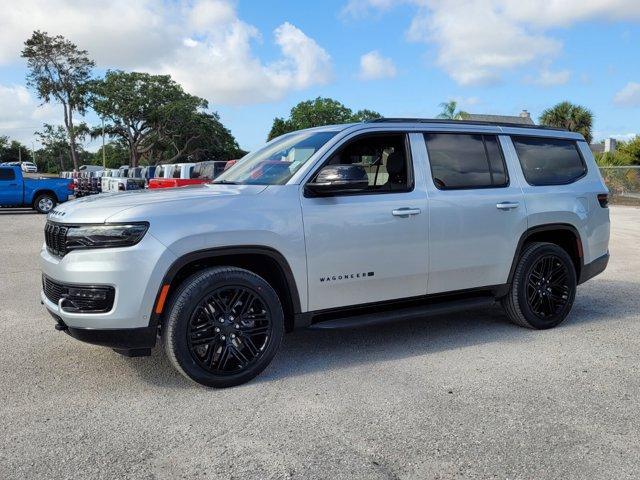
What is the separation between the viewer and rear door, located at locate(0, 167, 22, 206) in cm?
2019

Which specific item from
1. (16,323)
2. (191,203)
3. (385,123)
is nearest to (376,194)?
(385,123)

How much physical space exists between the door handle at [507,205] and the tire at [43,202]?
19170 millimetres

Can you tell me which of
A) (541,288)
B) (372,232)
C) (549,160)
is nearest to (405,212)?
(372,232)

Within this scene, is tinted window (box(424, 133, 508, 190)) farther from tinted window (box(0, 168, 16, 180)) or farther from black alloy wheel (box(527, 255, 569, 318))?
tinted window (box(0, 168, 16, 180))

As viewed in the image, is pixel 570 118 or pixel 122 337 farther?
pixel 570 118

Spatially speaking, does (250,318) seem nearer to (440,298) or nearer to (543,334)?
(440,298)

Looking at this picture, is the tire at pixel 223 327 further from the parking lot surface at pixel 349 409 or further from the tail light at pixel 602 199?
the tail light at pixel 602 199

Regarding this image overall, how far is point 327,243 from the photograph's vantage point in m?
4.36

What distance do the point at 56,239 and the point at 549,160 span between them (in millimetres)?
4468

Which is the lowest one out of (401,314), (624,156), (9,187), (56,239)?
(401,314)

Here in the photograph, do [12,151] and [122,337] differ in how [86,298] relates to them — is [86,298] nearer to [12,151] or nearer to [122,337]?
[122,337]

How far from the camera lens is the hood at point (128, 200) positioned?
12.6 ft

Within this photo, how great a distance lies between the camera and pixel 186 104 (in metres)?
60.8

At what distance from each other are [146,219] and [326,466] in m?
1.88
